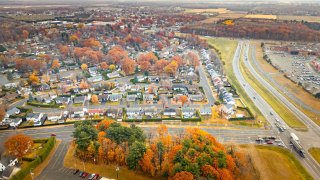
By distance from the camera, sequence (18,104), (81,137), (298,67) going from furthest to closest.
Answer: (298,67) < (18,104) < (81,137)

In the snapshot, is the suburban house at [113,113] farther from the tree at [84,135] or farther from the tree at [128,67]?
the tree at [128,67]

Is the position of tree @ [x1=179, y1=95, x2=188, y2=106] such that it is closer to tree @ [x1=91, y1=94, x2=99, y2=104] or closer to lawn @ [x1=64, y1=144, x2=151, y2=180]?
tree @ [x1=91, y1=94, x2=99, y2=104]

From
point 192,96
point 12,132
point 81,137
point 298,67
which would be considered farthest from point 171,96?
point 298,67

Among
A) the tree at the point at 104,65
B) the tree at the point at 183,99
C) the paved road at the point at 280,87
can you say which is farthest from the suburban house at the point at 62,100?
the paved road at the point at 280,87

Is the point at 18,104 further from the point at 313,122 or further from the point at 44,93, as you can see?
the point at 313,122

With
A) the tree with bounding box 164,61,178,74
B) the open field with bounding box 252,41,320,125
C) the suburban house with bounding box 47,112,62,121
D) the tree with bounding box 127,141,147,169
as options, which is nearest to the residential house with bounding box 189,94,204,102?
the tree with bounding box 164,61,178,74

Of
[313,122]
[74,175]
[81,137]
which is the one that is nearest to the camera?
[74,175]
